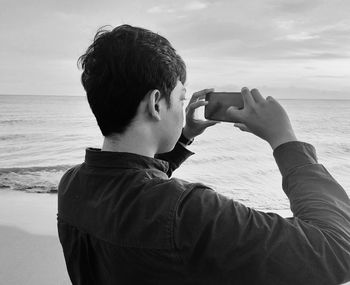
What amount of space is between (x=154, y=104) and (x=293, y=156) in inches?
14.8

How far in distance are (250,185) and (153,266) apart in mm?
6690

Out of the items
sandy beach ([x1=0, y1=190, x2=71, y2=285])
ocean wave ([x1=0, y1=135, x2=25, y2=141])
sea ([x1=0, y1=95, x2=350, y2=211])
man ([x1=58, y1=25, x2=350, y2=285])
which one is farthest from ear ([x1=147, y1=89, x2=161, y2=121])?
ocean wave ([x1=0, y1=135, x2=25, y2=141])

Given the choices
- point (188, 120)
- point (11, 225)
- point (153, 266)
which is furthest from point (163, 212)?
point (11, 225)

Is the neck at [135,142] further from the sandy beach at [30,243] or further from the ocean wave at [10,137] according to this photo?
the ocean wave at [10,137]

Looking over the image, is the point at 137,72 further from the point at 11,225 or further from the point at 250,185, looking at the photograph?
the point at 250,185

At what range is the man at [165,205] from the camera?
3.01 ft

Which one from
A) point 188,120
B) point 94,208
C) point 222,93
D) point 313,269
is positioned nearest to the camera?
point 313,269

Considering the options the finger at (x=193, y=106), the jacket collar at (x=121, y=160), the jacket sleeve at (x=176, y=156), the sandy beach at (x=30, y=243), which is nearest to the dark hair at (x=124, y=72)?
the jacket collar at (x=121, y=160)

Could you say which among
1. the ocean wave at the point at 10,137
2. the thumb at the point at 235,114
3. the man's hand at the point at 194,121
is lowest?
the ocean wave at the point at 10,137

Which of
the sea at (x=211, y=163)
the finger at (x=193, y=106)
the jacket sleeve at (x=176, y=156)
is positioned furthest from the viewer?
the sea at (x=211, y=163)

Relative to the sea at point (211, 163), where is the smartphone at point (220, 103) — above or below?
above

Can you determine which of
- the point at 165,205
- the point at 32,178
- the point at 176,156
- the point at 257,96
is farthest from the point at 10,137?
the point at 165,205

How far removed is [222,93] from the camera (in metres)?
1.44

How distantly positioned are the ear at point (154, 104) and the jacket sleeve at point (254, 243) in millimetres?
263
